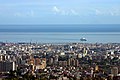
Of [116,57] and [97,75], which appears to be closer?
[97,75]

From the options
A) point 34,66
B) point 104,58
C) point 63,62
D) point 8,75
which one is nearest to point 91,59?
point 104,58

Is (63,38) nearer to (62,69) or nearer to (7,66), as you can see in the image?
(7,66)

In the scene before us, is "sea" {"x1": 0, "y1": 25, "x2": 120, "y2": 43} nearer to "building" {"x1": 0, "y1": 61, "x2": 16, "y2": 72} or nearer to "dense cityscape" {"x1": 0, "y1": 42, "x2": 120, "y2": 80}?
"dense cityscape" {"x1": 0, "y1": 42, "x2": 120, "y2": 80}

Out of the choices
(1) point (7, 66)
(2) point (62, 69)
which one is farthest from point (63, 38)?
(2) point (62, 69)

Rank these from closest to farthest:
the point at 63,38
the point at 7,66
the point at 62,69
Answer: the point at 62,69, the point at 7,66, the point at 63,38

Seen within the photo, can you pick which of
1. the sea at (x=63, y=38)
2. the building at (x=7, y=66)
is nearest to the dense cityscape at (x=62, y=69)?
the building at (x=7, y=66)

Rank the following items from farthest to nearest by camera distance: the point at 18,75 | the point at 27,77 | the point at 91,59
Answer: the point at 91,59 < the point at 18,75 < the point at 27,77

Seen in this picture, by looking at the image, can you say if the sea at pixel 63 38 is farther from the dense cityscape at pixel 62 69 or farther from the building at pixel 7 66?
the building at pixel 7 66

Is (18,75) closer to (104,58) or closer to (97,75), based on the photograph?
(97,75)

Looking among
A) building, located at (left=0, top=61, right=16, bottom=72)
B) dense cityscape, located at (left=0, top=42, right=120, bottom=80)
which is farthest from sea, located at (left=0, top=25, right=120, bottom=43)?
building, located at (left=0, top=61, right=16, bottom=72)

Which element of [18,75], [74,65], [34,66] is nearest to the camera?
[18,75]
